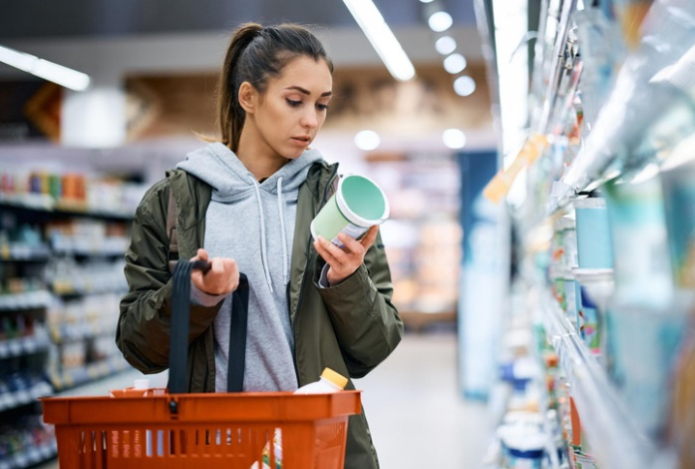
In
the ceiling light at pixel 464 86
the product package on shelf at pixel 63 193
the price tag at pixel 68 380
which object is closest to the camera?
the product package on shelf at pixel 63 193

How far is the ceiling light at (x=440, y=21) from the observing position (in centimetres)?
816

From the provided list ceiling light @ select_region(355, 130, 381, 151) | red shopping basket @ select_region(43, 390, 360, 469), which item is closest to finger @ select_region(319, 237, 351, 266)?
red shopping basket @ select_region(43, 390, 360, 469)

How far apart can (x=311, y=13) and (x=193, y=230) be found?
729 centimetres

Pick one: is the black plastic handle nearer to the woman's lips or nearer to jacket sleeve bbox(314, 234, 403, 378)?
jacket sleeve bbox(314, 234, 403, 378)

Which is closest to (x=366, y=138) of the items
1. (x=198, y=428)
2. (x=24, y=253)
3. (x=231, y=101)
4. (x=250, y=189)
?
(x=24, y=253)

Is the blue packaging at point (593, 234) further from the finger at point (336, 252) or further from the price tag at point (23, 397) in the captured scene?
the price tag at point (23, 397)

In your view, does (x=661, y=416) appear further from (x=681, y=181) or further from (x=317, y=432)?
(x=317, y=432)

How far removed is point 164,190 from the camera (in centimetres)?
184

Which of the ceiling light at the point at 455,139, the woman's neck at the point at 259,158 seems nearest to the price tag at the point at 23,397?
the woman's neck at the point at 259,158

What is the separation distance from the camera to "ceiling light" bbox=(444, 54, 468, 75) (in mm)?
10188

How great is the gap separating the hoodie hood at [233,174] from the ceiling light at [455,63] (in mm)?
8594

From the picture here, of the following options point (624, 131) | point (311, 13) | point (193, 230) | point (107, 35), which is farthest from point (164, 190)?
point (107, 35)

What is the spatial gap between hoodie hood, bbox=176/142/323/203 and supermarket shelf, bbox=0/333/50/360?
149 inches

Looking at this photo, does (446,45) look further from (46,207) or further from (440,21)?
(46,207)
